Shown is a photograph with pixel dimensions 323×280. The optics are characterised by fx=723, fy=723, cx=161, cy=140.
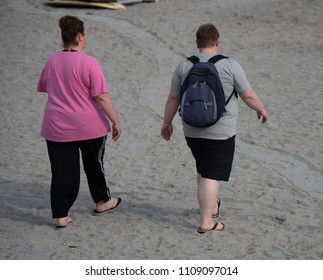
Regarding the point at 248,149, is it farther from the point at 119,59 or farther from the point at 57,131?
the point at 119,59

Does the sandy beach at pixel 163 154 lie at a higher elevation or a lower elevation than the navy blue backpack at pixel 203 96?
lower

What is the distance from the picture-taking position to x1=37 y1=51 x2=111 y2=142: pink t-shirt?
18.3 feet

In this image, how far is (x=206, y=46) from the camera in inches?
216

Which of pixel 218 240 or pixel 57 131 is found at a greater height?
pixel 57 131

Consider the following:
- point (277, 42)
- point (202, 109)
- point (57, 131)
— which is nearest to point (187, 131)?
point (202, 109)

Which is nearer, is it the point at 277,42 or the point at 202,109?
the point at 202,109

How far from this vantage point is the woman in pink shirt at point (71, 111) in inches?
220

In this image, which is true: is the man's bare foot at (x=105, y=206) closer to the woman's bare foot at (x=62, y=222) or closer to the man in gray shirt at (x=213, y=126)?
the woman's bare foot at (x=62, y=222)

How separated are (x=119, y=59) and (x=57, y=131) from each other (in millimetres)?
6972

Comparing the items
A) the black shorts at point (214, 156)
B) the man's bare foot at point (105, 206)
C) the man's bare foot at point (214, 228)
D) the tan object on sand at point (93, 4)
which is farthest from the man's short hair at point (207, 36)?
the tan object on sand at point (93, 4)

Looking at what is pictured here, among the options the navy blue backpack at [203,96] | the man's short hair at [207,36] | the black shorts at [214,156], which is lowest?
the black shorts at [214,156]

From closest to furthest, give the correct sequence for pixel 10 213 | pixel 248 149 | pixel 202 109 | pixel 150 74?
pixel 202 109
pixel 10 213
pixel 248 149
pixel 150 74

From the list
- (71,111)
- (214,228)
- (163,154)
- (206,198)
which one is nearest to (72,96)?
(71,111)

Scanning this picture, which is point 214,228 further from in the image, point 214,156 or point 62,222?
point 62,222
